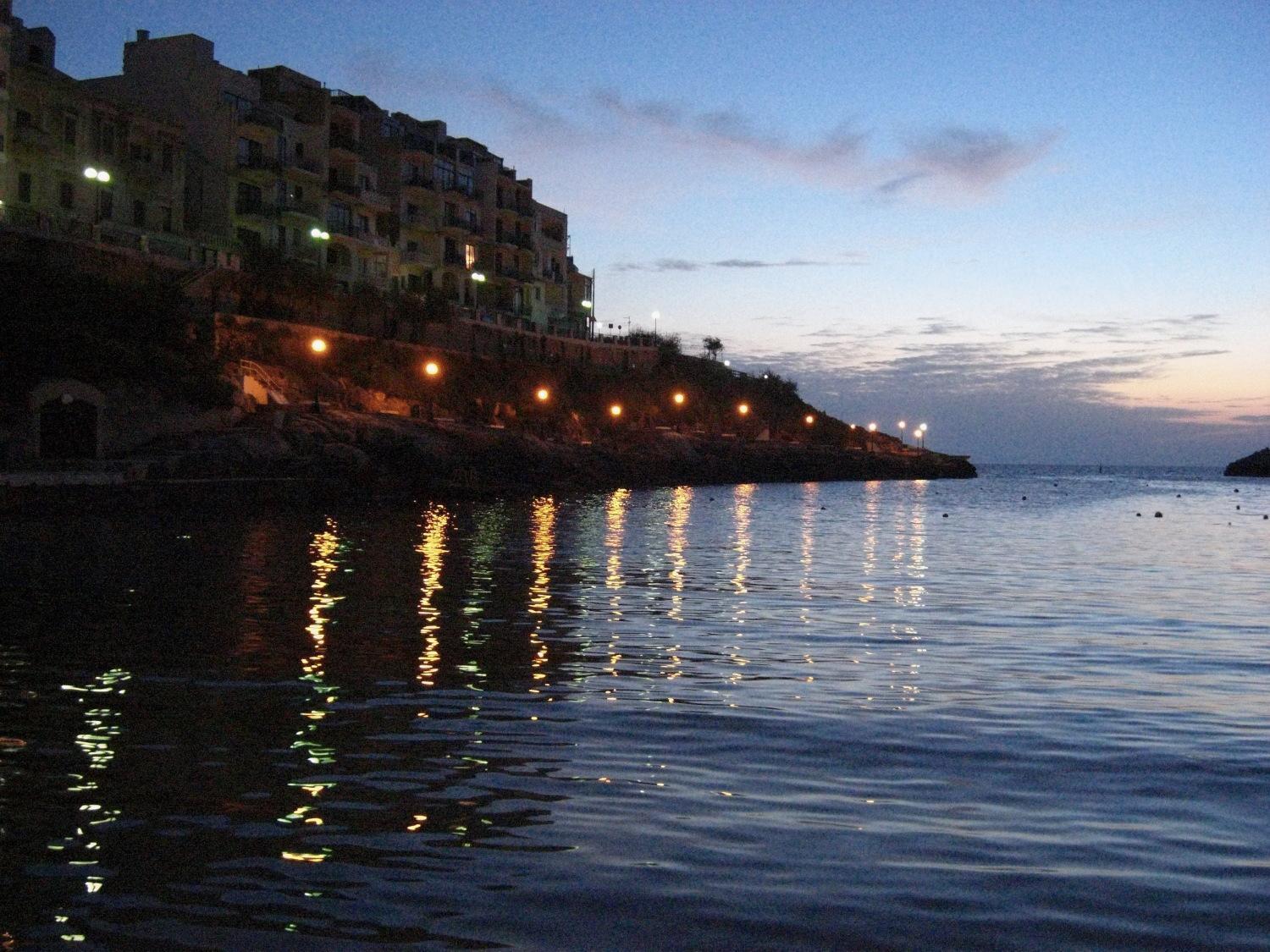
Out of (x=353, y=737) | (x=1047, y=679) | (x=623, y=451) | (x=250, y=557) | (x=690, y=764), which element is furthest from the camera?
(x=623, y=451)

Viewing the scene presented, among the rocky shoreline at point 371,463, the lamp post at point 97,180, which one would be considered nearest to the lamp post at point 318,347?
the rocky shoreline at point 371,463

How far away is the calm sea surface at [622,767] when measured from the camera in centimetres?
702

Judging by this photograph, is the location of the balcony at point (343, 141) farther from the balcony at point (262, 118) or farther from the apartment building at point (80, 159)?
the apartment building at point (80, 159)

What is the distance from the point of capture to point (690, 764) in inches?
405

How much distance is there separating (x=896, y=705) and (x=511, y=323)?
84.1 m

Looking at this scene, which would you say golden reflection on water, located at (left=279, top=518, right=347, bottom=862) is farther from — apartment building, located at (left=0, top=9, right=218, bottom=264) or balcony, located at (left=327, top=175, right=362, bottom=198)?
balcony, located at (left=327, top=175, right=362, bottom=198)

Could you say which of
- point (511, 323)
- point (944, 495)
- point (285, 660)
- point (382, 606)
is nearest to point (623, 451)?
point (511, 323)

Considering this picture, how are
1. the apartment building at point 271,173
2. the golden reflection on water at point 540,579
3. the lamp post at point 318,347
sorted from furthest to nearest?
1. the lamp post at point 318,347
2. the apartment building at point 271,173
3. the golden reflection on water at point 540,579

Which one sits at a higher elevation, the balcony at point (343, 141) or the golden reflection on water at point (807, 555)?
the balcony at point (343, 141)

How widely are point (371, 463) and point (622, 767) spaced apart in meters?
48.7

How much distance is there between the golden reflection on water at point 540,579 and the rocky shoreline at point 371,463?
9090mm

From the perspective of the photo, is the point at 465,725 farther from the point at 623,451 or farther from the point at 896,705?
the point at 623,451

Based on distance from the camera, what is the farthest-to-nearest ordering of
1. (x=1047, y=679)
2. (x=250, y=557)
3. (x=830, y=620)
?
(x=250, y=557), (x=830, y=620), (x=1047, y=679)

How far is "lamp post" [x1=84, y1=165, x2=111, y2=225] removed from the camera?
59.8m
